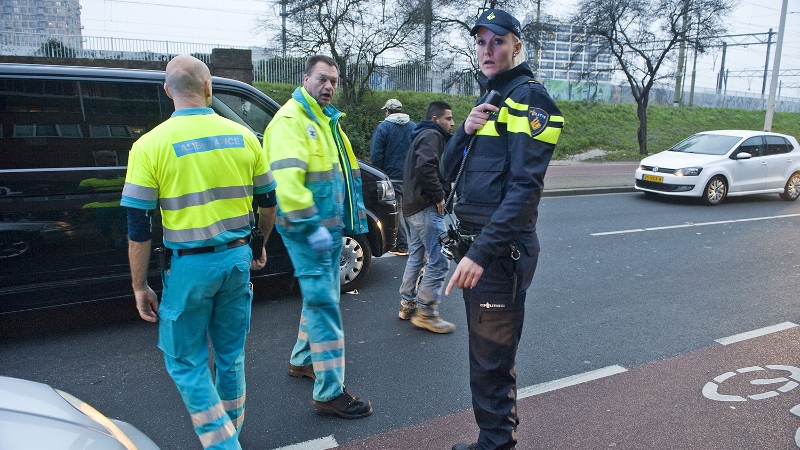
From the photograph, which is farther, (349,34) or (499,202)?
(349,34)

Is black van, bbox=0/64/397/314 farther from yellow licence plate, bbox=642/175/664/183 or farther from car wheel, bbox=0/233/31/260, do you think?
yellow licence plate, bbox=642/175/664/183

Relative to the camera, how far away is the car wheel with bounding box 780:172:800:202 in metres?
13.7

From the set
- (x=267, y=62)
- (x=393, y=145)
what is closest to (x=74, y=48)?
(x=267, y=62)

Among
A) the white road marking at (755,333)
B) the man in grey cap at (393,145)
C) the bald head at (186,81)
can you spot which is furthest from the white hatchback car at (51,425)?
the man in grey cap at (393,145)

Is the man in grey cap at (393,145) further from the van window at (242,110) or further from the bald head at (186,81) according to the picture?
the bald head at (186,81)

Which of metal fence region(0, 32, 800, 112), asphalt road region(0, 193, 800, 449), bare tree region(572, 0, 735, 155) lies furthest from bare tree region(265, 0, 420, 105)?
asphalt road region(0, 193, 800, 449)

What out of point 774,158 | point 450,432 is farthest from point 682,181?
point 450,432

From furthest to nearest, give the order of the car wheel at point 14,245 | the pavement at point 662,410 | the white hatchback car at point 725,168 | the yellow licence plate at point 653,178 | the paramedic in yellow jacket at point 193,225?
the yellow licence plate at point 653,178 < the white hatchback car at point 725,168 < the car wheel at point 14,245 < the pavement at point 662,410 < the paramedic in yellow jacket at point 193,225

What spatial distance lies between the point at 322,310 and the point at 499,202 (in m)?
1.31

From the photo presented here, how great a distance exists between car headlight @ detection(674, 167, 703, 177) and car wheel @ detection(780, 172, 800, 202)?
308 cm

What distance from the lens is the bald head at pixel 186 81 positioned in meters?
2.61

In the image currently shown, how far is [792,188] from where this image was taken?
13.7 meters

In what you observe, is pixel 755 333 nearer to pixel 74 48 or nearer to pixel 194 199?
pixel 194 199

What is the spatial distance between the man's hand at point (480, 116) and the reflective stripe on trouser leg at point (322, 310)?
112cm
